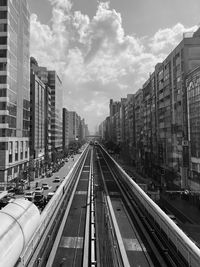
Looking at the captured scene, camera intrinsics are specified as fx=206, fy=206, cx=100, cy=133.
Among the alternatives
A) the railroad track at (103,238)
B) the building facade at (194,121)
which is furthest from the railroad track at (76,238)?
the building facade at (194,121)

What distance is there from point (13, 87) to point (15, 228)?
49677mm

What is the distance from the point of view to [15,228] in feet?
50.5

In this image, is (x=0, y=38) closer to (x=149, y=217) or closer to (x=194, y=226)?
(x=149, y=217)

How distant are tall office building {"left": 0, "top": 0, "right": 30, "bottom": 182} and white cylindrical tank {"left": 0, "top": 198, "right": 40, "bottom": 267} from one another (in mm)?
36546

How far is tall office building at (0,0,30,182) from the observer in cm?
5269

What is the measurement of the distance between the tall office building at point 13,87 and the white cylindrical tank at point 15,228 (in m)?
36.5

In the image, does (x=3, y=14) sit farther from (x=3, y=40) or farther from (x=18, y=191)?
(x=18, y=191)

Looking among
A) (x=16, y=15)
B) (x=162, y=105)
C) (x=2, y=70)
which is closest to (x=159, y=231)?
(x=162, y=105)

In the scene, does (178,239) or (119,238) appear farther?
(119,238)

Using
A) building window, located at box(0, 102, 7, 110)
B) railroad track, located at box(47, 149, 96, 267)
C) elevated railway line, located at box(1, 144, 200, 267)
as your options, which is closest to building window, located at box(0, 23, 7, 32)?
building window, located at box(0, 102, 7, 110)

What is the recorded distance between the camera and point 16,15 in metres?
59.6

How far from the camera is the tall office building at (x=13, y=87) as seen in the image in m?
52.7

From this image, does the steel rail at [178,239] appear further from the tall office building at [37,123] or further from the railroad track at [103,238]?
the tall office building at [37,123]

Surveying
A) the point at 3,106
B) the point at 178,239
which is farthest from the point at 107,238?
the point at 3,106
